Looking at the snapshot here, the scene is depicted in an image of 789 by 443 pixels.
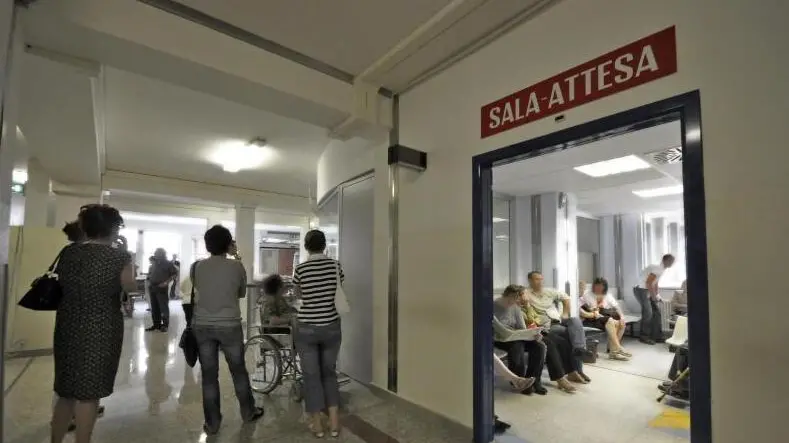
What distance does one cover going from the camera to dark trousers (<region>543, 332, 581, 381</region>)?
13.2 ft

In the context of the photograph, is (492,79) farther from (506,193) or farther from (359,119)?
(506,193)

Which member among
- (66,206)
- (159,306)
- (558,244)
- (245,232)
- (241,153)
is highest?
(241,153)

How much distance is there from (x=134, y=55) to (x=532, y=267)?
586 cm

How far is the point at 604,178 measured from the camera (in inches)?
219

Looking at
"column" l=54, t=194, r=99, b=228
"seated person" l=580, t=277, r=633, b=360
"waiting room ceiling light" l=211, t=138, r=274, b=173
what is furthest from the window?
"column" l=54, t=194, r=99, b=228

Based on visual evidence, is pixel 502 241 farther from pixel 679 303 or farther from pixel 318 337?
pixel 318 337

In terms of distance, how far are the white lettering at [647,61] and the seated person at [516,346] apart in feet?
8.15

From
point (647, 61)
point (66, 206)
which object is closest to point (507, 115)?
point (647, 61)

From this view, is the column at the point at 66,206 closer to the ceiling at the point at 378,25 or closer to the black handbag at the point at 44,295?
the black handbag at the point at 44,295

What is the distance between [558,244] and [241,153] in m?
4.94

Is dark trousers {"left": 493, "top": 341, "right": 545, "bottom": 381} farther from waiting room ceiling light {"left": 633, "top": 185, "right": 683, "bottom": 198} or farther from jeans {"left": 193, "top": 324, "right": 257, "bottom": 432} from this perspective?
waiting room ceiling light {"left": 633, "top": 185, "right": 683, "bottom": 198}

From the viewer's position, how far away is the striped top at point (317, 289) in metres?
2.80

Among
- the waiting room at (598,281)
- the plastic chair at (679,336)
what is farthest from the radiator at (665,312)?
the plastic chair at (679,336)

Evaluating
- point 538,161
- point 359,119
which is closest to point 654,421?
point 538,161
